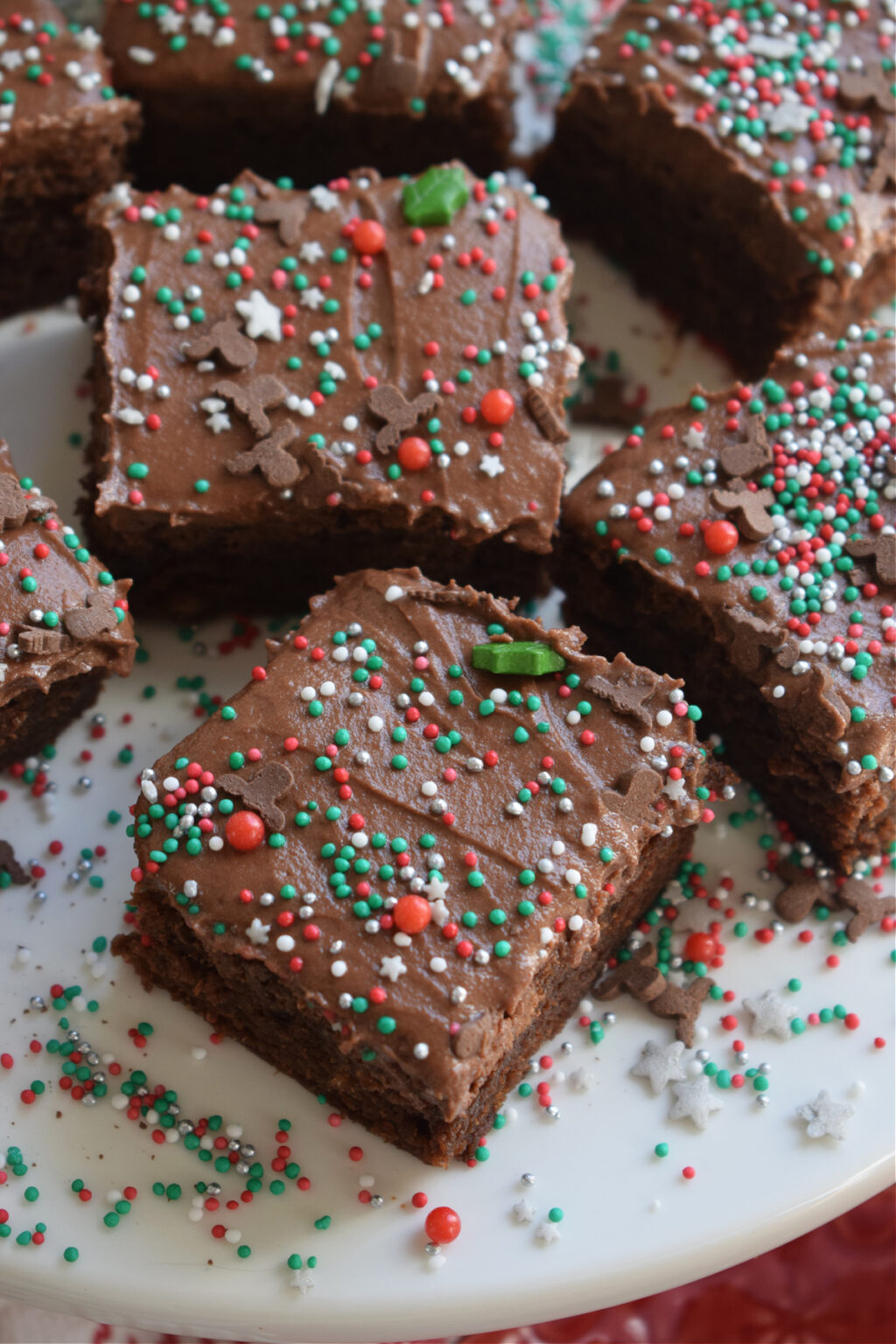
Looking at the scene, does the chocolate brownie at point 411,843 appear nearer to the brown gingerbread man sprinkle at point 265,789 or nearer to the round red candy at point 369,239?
the brown gingerbread man sprinkle at point 265,789

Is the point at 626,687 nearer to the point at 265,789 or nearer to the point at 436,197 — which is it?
the point at 265,789

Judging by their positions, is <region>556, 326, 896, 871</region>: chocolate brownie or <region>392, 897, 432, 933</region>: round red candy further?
<region>556, 326, 896, 871</region>: chocolate brownie

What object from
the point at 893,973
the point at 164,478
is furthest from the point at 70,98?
the point at 893,973

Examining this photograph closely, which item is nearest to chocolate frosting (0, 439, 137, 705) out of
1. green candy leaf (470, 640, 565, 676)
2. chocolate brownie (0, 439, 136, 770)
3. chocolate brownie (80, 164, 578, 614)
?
chocolate brownie (0, 439, 136, 770)

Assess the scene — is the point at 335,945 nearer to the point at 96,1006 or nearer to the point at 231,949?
the point at 231,949

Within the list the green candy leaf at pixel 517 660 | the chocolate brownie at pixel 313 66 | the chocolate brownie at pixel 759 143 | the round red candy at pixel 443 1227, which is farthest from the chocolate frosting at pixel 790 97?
the round red candy at pixel 443 1227

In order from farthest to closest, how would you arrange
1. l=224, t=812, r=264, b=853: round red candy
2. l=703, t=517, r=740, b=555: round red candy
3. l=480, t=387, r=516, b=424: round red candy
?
l=480, t=387, r=516, b=424: round red candy < l=703, t=517, r=740, b=555: round red candy < l=224, t=812, r=264, b=853: round red candy

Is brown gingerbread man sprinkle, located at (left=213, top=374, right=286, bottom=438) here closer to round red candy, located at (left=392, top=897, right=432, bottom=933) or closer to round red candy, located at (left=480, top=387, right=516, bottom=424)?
round red candy, located at (left=480, top=387, right=516, bottom=424)
